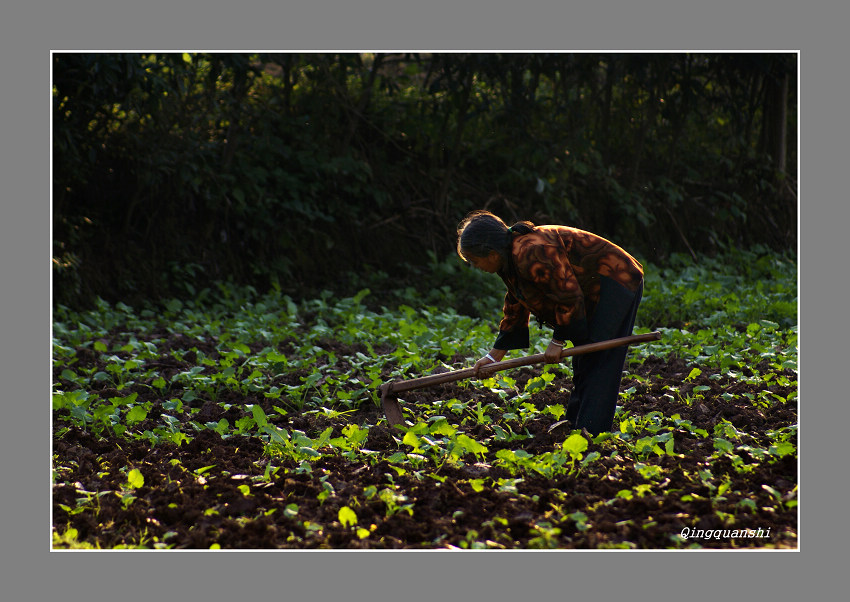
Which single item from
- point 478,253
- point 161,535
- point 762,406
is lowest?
point 161,535

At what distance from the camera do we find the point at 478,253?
352 centimetres

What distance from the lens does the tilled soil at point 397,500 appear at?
2594 mm

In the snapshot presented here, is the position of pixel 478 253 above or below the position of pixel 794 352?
above

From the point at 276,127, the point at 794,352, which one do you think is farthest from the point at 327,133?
the point at 794,352

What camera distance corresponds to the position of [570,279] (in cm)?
350

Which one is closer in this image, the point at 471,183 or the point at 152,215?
the point at 152,215

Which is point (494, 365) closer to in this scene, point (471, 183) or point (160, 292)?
point (160, 292)

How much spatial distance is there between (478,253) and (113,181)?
5.86 meters

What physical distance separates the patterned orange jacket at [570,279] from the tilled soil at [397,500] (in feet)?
1.73

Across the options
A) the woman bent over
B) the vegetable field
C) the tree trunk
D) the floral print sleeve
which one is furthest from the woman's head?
the tree trunk

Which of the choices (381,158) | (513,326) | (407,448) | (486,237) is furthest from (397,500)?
(381,158)

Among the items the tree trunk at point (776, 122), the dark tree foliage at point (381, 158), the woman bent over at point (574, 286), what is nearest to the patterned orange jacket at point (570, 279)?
the woman bent over at point (574, 286)

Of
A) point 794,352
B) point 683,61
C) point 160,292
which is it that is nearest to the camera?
point 794,352

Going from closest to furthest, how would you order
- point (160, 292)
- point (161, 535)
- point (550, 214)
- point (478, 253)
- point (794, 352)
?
point (161, 535) < point (478, 253) < point (794, 352) < point (160, 292) < point (550, 214)
